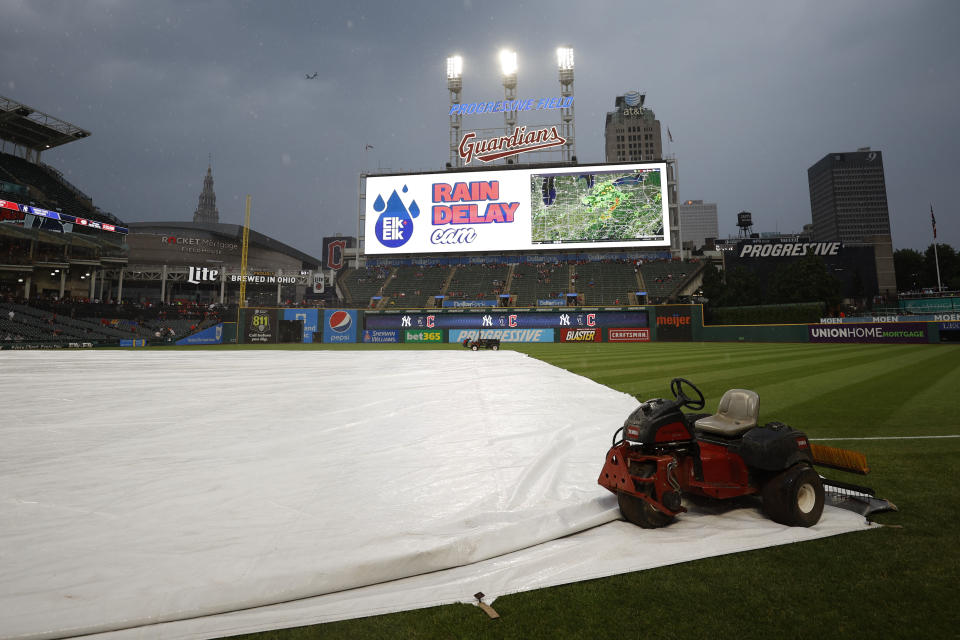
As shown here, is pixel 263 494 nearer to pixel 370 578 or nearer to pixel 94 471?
pixel 370 578

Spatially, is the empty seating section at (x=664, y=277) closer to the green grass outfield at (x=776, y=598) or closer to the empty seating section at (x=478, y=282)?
the empty seating section at (x=478, y=282)

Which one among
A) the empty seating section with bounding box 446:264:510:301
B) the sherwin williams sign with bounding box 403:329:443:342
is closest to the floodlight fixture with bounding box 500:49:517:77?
the empty seating section with bounding box 446:264:510:301

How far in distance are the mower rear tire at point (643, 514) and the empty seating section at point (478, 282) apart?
46.5m

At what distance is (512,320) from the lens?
43.6 meters

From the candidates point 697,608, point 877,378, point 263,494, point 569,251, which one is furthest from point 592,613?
point 569,251

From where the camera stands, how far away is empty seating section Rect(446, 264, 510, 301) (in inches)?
1999

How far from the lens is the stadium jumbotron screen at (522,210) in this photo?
48594mm

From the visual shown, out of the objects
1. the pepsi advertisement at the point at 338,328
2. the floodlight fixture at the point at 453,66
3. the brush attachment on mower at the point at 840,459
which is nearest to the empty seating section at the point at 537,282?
the pepsi advertisement at the point at 338,328

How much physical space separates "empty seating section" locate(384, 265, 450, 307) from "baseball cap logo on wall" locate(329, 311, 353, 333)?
7141mm

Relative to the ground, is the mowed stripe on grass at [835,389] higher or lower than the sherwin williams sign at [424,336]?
lower

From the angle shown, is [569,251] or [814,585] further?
[569,251]

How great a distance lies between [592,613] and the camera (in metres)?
2.16

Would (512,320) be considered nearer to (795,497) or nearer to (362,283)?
(362,283)

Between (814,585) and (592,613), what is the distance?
1.35 metres
